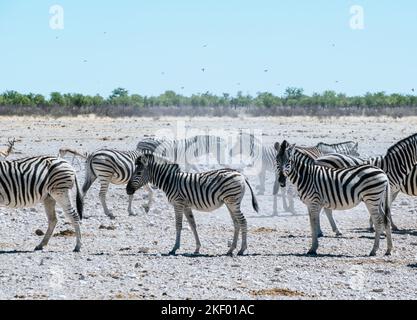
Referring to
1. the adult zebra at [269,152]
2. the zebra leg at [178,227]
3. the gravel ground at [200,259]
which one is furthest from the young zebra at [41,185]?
the adult zebra at [269,152]

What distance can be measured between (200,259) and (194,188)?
116 centimetres

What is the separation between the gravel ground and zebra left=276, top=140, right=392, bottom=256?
0.49 meters

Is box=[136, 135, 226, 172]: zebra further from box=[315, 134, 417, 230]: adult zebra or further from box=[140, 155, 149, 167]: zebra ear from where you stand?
box=[140, 155, 149, 167]: zebra ear

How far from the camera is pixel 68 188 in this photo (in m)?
13.4

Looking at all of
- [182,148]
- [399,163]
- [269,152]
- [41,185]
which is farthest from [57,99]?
[41,185]

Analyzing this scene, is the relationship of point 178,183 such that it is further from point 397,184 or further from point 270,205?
point 270,205

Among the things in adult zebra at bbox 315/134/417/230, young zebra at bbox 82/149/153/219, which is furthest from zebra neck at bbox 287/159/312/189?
young zebra at bbox 82/149/153/219

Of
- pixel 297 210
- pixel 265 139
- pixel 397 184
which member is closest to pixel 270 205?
pixel 297 210

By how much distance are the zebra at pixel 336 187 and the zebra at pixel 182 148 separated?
8731 mm

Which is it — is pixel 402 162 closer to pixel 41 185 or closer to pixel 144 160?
pixel 144 160

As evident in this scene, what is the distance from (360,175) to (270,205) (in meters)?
6.18

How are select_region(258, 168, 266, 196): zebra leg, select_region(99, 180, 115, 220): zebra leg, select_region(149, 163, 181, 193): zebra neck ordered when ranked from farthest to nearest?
select_region(258, 168, 266, 196): zebra leg < select_region(99, 180, 115, 220): zebra leg < select_region(149, 163, 181, 193): zebra neck

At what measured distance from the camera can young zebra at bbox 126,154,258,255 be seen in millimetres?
13242

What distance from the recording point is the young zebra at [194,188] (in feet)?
43.4
